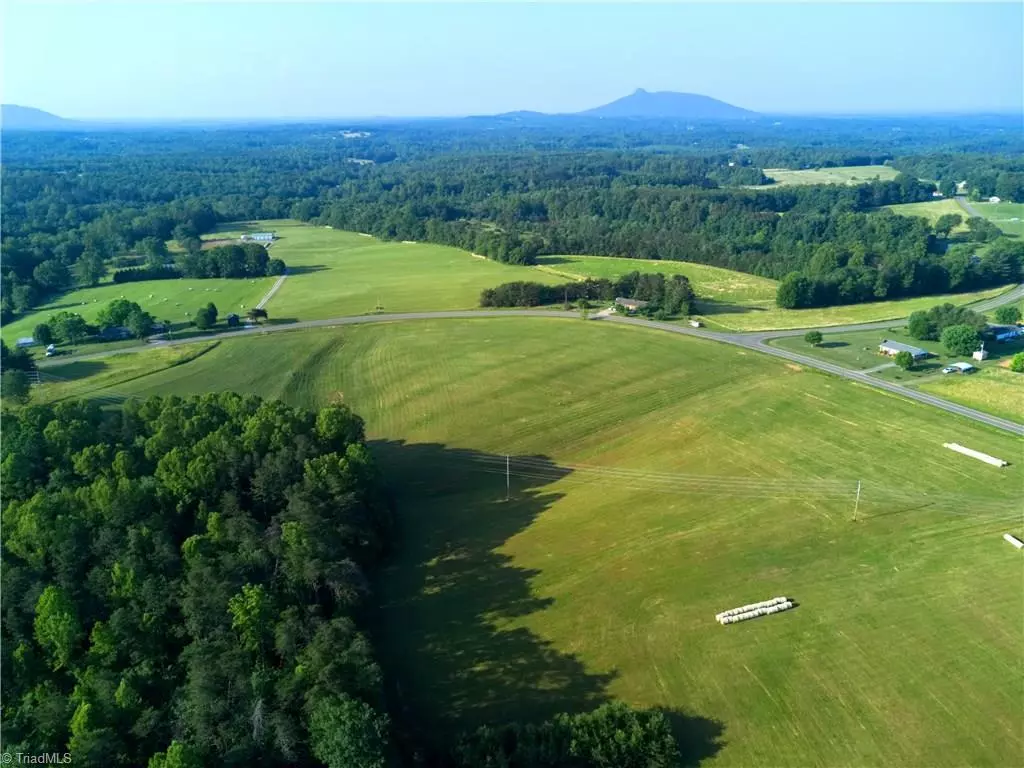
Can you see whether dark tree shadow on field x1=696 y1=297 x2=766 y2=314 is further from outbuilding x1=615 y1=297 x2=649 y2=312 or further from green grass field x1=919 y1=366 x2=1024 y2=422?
green grass field x1=919 y1=366 x2=1024 y2=422

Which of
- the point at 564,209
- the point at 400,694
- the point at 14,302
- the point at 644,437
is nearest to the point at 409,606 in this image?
the point at 400,694

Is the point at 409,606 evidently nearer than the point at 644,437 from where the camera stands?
Yes

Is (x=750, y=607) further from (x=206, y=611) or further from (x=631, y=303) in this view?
(x=631, y=303)

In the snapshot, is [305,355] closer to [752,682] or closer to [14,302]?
[14,302]

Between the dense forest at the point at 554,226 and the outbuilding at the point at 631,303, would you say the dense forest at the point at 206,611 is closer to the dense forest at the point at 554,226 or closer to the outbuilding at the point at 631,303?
the outbuilding at the point at 631,303

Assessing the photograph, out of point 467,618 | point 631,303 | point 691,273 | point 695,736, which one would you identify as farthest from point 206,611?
point 691,273
